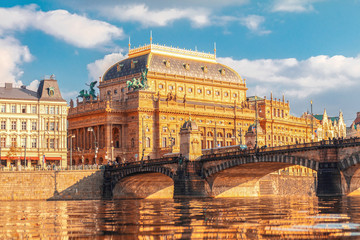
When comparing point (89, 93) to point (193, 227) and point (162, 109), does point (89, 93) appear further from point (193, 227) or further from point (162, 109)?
point (193, 227)

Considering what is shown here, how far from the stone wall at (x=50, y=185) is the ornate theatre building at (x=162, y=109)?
25548 mm

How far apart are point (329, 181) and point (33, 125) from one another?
71798 millimetres

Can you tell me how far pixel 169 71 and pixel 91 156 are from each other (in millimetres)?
29273

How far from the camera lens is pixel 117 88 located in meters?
170

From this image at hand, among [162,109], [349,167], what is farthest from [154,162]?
[162,109]

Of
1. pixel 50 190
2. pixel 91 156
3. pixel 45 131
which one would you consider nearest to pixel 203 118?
pixel 91 156

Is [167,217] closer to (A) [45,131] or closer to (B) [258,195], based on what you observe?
(B) [258,195]

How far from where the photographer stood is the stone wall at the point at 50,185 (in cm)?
11056

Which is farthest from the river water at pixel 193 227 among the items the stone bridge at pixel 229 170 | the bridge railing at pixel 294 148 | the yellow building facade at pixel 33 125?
the yellow building facade at pixel 33 125

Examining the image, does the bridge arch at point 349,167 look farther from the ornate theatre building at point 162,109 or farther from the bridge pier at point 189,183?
the ornate theatre building at point 162,109

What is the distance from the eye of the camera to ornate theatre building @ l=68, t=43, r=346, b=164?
15350 centimetres

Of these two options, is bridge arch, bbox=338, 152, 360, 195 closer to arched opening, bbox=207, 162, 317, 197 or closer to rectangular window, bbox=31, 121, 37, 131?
arched opening, bbox=207, 162, 317, 197

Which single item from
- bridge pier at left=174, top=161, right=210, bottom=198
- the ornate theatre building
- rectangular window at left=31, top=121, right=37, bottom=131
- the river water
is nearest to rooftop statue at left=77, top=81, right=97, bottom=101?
the ornate theatre building

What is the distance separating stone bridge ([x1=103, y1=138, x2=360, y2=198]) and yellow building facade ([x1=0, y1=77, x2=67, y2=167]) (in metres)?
24.8
